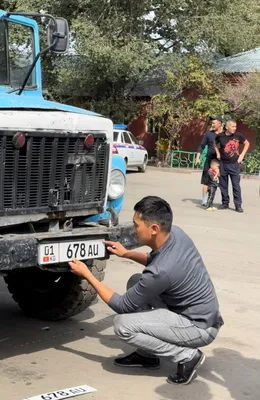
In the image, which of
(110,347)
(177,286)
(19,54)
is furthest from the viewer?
(19,54)

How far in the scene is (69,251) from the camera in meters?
4.71

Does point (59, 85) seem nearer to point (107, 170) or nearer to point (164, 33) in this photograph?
point (164, 33)

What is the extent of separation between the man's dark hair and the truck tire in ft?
4.46

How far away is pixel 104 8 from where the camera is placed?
2575 cm

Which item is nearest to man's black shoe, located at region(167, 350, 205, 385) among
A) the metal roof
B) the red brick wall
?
the red brick wall

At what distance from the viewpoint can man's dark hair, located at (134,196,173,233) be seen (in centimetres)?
436

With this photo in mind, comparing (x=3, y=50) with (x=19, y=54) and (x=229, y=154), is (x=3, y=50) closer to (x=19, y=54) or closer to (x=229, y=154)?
(x=19, y=54)

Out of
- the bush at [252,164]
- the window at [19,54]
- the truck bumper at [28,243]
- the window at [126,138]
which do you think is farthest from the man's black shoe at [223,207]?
the bush at [252,164]

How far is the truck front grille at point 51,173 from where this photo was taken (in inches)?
180

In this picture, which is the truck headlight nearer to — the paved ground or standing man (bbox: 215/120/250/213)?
the paved ground

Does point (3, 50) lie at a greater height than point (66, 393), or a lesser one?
greater

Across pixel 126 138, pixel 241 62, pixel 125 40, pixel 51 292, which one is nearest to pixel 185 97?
pixel 125 40

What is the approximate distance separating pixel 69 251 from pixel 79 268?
0.18 meters

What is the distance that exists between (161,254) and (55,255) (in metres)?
0.75
